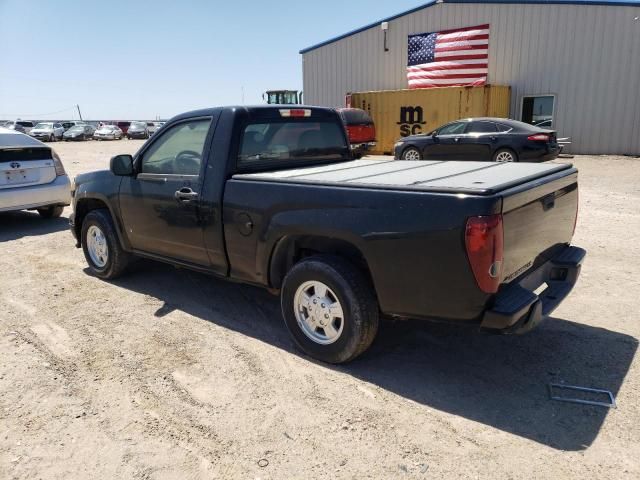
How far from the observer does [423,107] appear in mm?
20328

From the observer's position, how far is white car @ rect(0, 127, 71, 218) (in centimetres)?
773

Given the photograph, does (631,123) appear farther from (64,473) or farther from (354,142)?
(64,473)

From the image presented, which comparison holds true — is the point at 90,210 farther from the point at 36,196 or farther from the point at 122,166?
the point at 36,196

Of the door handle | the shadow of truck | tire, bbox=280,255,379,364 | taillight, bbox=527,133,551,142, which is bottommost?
the shadow of truck

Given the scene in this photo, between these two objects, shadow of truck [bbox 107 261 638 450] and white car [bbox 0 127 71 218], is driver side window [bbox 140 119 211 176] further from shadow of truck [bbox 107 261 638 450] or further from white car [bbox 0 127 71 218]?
white car [bbox 0 127 71 218]

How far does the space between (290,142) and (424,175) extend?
1475mm

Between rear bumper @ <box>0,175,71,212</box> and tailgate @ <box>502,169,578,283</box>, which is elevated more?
tailgate @ <box>502,169,578,283</box>

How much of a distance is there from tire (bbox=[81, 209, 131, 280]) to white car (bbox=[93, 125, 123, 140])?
39.8 m

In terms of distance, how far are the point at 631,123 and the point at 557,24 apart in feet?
15.0

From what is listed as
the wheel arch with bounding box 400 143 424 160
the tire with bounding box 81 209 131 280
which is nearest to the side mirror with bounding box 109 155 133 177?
the tire with bounding box 81 209 131 280

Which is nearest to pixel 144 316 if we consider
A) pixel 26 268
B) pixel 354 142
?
pixel 26 268

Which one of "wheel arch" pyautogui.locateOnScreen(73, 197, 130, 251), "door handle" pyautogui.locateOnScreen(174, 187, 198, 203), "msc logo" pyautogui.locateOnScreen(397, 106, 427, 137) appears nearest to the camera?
"door handle" pyautogui.locateOnScreen(174, 187, 198, 203)

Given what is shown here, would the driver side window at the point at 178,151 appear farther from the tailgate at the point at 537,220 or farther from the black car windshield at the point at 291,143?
the tailgate at the point at 537,220

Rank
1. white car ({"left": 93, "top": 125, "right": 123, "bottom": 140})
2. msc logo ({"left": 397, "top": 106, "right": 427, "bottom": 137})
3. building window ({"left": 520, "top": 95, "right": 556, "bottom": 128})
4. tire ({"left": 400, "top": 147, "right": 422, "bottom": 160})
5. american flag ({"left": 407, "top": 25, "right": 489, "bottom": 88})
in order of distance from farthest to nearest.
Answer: white car ({"left": 93, "top": 125, "right": 123, "bottom": 140}) → american flag ({"left": 407, "top": 25, "right": 489, "bottom": 88}) → msc logo ({"left": 397, "top": 106, "right": 427, "bottom": 137}) → building window ({"left": 520, "top": 95, "right": 556, "bottom": 128}) → tire ({"left": 400, "top": 147, "right": 422, "bottom": 160})
